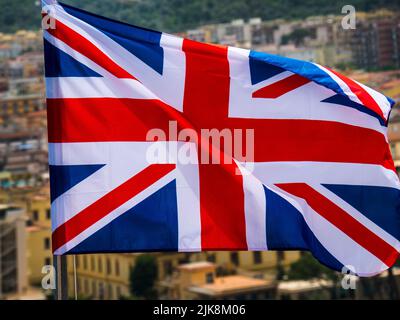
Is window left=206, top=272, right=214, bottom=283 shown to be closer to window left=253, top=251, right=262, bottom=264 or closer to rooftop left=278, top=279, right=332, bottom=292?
rooftop left=278, top=279, right=332, bottom=292

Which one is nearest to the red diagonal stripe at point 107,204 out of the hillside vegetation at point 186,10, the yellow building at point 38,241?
the yellow building at point 38,241

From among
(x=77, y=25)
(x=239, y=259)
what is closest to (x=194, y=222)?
(x=77, y=25)

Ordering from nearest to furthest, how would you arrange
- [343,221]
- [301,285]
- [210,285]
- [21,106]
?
[343,221] → [210,285] → [301,285] → [21,106]

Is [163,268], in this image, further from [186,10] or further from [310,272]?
[186,10]

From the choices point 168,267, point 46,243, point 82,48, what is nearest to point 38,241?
point 46,243

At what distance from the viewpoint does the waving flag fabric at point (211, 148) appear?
4.19 metres

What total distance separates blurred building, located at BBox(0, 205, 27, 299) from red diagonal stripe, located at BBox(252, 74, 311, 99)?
47408mm

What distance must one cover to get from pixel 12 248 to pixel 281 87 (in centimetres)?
4920

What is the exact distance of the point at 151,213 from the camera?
4.19 m

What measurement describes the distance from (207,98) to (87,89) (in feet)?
1.18

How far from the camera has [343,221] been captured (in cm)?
427

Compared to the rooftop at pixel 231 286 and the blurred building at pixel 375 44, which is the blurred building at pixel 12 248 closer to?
the rooftop at pixel 231 286
